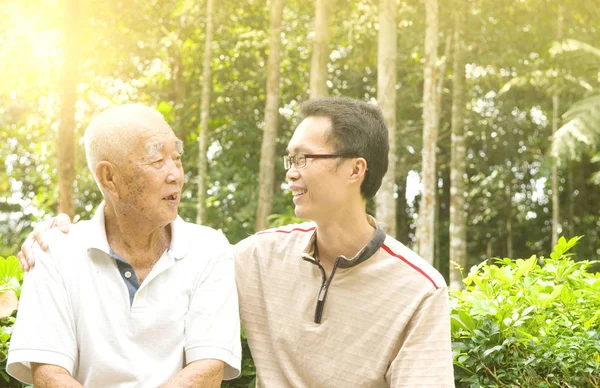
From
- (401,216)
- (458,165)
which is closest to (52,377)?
(458,165)

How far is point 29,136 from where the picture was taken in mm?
20391

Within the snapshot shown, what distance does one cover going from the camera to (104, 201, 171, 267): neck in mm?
2525

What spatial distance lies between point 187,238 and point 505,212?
23.0 meters

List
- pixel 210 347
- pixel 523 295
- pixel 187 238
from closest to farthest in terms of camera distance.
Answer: pixel 210 347 → pixel 187 238 → pixel 523 295

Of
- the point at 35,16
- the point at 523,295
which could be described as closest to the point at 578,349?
the point at 523,295

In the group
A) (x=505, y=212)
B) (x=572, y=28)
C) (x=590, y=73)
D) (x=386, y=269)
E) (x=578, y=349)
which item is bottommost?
(x=505, y=212)

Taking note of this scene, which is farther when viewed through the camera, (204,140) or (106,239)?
(204,140)

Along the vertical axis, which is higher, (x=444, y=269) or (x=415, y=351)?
(x=415, y=351)

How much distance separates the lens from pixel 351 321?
8.70 feet

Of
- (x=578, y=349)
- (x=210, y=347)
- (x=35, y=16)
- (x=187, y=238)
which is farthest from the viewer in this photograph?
(x=35, y=16)

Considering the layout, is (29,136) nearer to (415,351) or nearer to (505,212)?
(505,212)

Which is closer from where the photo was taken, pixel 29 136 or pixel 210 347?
pixel 210 347

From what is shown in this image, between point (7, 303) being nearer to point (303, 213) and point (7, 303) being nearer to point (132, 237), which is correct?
point (132, 237)

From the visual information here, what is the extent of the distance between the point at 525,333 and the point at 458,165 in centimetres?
1253
